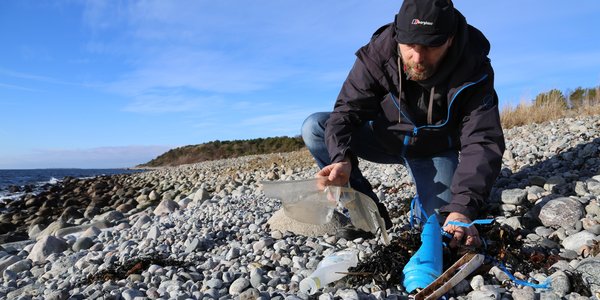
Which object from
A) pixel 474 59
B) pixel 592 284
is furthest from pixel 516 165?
pixel 592 284

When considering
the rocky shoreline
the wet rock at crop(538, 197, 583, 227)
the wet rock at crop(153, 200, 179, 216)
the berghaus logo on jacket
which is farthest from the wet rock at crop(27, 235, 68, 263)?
the wet rock at crop(538, 197, 583, 227)

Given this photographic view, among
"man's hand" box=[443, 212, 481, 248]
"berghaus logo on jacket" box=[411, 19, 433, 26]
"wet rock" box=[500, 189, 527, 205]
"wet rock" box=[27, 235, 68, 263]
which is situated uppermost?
"berghaus logo on jacket" box=[411, 19, 433, 26]

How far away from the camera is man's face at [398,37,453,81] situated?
9.55 ft

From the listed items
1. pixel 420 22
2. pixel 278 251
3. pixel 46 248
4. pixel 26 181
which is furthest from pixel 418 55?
pixel 26 181

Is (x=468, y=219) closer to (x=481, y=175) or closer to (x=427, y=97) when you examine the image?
(x=481, y=175)

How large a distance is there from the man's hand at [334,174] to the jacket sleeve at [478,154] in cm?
72

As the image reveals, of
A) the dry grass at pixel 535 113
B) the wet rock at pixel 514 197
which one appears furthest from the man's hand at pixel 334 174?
the dry grass at pixel 535 113

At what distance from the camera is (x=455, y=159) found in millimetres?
3889

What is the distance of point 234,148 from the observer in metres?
36.6

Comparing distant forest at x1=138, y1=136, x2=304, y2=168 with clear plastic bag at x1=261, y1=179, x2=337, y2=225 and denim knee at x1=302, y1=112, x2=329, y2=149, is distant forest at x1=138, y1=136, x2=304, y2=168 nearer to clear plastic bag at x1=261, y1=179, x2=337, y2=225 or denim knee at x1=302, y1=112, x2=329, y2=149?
denim knee at x1=302, y1=112, x2=329, y2=149

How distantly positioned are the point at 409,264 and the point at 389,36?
5.51 feet

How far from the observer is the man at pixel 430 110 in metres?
2.83

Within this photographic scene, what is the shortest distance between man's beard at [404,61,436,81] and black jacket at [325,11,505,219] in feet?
0.27

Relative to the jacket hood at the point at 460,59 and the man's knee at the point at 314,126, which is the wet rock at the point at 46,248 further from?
the jacket hood at the point at 460,59
